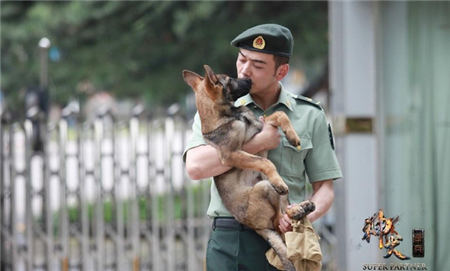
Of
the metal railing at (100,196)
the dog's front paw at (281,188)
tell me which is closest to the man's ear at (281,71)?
the dog's front paw at (281,188)

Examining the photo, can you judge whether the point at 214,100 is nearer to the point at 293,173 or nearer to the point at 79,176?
the point at 293,173

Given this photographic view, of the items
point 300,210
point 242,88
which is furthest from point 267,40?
point 300,210

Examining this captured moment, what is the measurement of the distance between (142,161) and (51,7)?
3.94 meters

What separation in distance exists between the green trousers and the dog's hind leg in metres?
0.10

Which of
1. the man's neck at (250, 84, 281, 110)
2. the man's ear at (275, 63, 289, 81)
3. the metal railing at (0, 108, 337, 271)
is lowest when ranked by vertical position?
the metal railing at (0, 108, 337, 271)

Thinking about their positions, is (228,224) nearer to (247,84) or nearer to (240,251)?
(240,251)

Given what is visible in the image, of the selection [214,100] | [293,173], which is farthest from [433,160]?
[214,100]

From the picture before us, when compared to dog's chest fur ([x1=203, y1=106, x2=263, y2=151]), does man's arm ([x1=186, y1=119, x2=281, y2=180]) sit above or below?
below

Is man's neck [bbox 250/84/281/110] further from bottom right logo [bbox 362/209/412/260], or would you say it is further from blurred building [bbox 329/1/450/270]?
blurred building [bbox 329/1/450/270]

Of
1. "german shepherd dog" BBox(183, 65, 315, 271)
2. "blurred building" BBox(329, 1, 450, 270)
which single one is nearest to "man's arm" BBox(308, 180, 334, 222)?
"german shepherd dog" BBox(183, 65, 315, 271)

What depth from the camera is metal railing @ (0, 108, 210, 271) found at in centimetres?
773

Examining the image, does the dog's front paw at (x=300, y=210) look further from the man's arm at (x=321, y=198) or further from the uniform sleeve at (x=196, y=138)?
the uniform sleeve at (x=196, y=138)

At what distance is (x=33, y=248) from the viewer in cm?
783

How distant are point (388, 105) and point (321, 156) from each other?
3.31 meters
